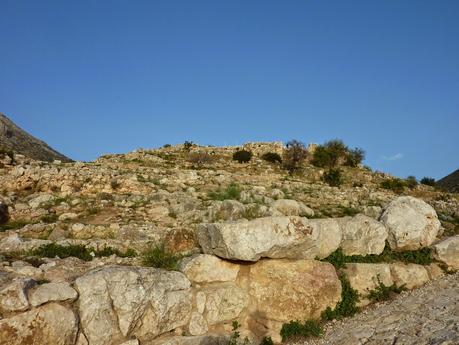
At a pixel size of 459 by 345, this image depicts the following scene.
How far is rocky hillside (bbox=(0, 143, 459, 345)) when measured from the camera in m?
7.17

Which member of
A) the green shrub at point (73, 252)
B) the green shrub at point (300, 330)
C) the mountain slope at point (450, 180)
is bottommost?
the green shrub at point (300, 330)

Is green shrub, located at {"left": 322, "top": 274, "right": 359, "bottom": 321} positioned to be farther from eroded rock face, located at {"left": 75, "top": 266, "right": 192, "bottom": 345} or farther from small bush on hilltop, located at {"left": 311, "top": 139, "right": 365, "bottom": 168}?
small bush on hilltop, located at {"left": 311, "top": 139, "right": 365, "bottom": 168}

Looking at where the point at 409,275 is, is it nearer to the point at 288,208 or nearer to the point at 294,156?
the point at 288,208

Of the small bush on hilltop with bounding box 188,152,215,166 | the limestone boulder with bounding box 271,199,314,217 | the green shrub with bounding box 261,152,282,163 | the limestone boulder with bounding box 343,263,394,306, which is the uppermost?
the green shrub with bounding box 261,152,282,163

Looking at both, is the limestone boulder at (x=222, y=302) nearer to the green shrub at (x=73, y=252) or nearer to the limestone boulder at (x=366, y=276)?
the green shrub at (x=73, y=252)

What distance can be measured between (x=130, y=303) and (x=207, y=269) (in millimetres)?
1956

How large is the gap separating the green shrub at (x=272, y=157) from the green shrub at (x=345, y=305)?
34.4 m

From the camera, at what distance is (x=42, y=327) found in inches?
264

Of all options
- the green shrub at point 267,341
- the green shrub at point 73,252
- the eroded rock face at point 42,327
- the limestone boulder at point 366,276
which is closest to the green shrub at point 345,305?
the limestone boulder at point 366,276

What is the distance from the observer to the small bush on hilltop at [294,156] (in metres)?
40.9

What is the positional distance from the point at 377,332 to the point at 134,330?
4390 mm

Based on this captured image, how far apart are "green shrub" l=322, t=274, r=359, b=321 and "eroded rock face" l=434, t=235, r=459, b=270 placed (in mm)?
2754

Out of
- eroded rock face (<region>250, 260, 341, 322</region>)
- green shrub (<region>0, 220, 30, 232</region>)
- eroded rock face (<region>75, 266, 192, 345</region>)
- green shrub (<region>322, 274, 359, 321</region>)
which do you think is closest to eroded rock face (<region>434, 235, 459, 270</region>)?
green shrub (<region>322, 274, 359, 321</region>)

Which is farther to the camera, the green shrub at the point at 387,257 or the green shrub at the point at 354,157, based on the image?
the green shrub at the point at 354,157
